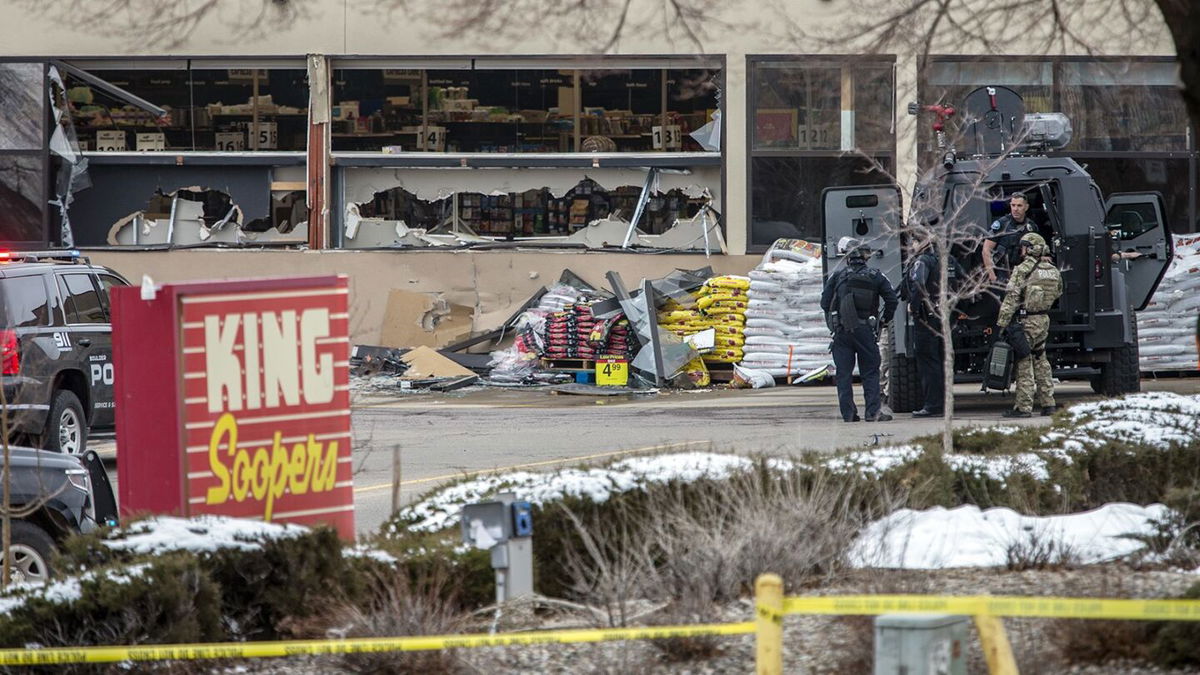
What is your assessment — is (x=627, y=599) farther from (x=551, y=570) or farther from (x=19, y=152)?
(x=19, y=152)

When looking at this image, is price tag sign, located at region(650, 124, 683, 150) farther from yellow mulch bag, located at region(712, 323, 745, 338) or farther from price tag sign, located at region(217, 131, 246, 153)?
price tag sign, located at region(217, 131, 246, 153)

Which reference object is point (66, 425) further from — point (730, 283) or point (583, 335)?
point (730, 283)

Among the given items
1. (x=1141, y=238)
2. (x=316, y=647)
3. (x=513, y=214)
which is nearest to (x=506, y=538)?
(x=316, y=647)

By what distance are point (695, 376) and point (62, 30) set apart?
37.2 ft

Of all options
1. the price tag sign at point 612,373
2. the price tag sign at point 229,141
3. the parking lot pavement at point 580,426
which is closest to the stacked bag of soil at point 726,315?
the parking lot pavement at point 580,426

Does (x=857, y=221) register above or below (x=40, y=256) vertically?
above

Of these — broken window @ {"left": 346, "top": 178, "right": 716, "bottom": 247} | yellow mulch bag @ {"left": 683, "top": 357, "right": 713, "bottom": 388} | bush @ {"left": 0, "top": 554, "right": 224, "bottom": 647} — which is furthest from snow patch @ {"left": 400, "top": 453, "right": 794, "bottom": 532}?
broken window @ {"left": 346, "top": 178, "right": 716, "bottom": 247}

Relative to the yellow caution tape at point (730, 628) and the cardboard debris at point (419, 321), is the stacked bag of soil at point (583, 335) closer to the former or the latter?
the cardboard debris at point (419, 321)

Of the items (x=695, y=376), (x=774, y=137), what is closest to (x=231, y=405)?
(x=695, y=376)

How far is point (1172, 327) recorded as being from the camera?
19.5 meters

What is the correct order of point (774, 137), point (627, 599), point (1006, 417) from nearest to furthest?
point (627, 599) → point (1006, 417) → point (774, 137)

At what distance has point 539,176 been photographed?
24.8m

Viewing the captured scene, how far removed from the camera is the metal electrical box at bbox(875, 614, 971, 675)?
4770 millimetres

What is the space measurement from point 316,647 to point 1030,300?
1081 cm
